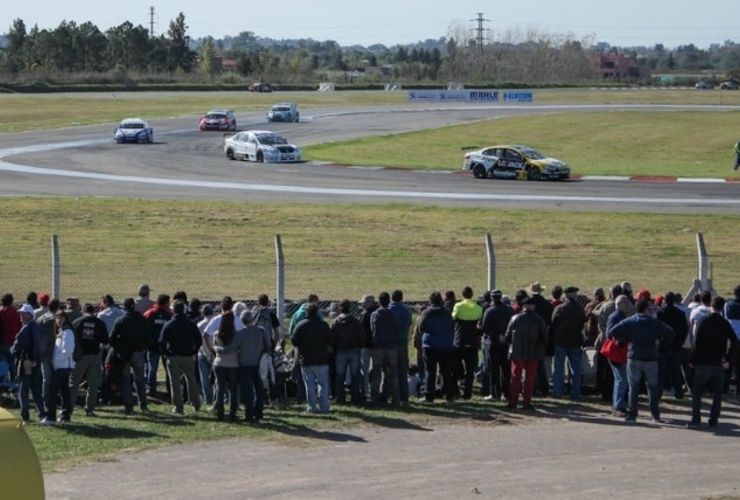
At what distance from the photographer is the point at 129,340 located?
1490 centimetres

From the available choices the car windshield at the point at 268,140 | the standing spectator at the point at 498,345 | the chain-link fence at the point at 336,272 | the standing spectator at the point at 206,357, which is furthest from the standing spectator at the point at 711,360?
the car windshield at the point at 268,140

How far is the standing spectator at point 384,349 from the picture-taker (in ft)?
50.1

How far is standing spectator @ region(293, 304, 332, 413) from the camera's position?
1488 cm

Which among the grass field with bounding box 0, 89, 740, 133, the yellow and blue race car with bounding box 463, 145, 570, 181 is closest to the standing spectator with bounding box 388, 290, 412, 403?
the yellow and blue race car with bounding box 463, 145, 570, 181

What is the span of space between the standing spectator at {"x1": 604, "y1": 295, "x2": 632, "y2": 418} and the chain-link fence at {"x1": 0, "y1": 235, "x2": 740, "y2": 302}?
5.63m

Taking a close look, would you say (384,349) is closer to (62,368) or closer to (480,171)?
(62,368)

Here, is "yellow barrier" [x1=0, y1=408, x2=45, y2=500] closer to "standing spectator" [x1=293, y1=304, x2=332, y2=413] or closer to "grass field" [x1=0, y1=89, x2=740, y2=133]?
"standing spectator" [x1=293, y1=304, x2=332, y2=413]

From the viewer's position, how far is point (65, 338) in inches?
561

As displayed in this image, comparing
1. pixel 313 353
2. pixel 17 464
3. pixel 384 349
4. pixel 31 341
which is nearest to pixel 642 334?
pixel 384 349

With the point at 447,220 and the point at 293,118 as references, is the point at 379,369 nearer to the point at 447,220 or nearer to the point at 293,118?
the point at 447,220

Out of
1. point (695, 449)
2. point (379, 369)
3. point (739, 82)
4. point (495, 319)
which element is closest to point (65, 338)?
point (379, 369)

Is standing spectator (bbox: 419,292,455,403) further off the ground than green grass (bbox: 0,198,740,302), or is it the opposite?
standing spectator (bbox: 419,292,455,403)

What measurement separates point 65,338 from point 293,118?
61037 mm

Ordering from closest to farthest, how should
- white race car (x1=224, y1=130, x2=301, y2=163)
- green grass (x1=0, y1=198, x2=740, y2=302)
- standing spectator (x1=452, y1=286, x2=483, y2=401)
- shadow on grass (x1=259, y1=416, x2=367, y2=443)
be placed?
shadow on grass (x1=259, y1=416, x2=367, y2=443) < standing spectator (x1=452, y1=286, x2=483, y2=401) < green grass (x1=0, y1=198, x2=740, y2=302) < white race car (x1=224, y1=130, x2=301, y2=163)
